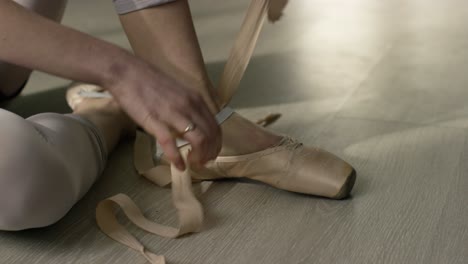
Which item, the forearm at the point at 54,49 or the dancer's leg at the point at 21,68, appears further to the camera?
the dancer's leg at the point at 21,68

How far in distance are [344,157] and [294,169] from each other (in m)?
0.13

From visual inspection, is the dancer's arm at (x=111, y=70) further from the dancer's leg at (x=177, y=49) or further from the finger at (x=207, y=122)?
the dancer's leg at (x=177, y=49)

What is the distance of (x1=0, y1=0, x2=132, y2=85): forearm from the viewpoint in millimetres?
496

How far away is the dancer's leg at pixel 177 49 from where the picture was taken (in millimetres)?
737

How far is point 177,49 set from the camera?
29.2 inches

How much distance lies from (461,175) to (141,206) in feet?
1.36

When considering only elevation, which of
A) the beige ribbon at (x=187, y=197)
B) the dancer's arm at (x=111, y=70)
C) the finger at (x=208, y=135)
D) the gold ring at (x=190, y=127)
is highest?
the dancer's arm at (x=111, y=70)

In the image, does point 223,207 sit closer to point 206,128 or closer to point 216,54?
point 206,128

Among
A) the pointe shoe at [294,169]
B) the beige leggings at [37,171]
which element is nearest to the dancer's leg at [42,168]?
the beige leggings at [37,171]

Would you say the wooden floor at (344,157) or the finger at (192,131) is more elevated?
the finger at (192,131)

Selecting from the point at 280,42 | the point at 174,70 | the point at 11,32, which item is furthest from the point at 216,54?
the point at 11,32

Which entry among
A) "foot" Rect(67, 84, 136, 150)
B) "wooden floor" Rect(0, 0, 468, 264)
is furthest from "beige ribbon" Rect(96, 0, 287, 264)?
"foot" Rect(67, 84, 136, 150)

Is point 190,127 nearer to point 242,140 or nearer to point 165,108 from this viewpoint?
point 165,108

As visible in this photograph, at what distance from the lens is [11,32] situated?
509 millimetres
